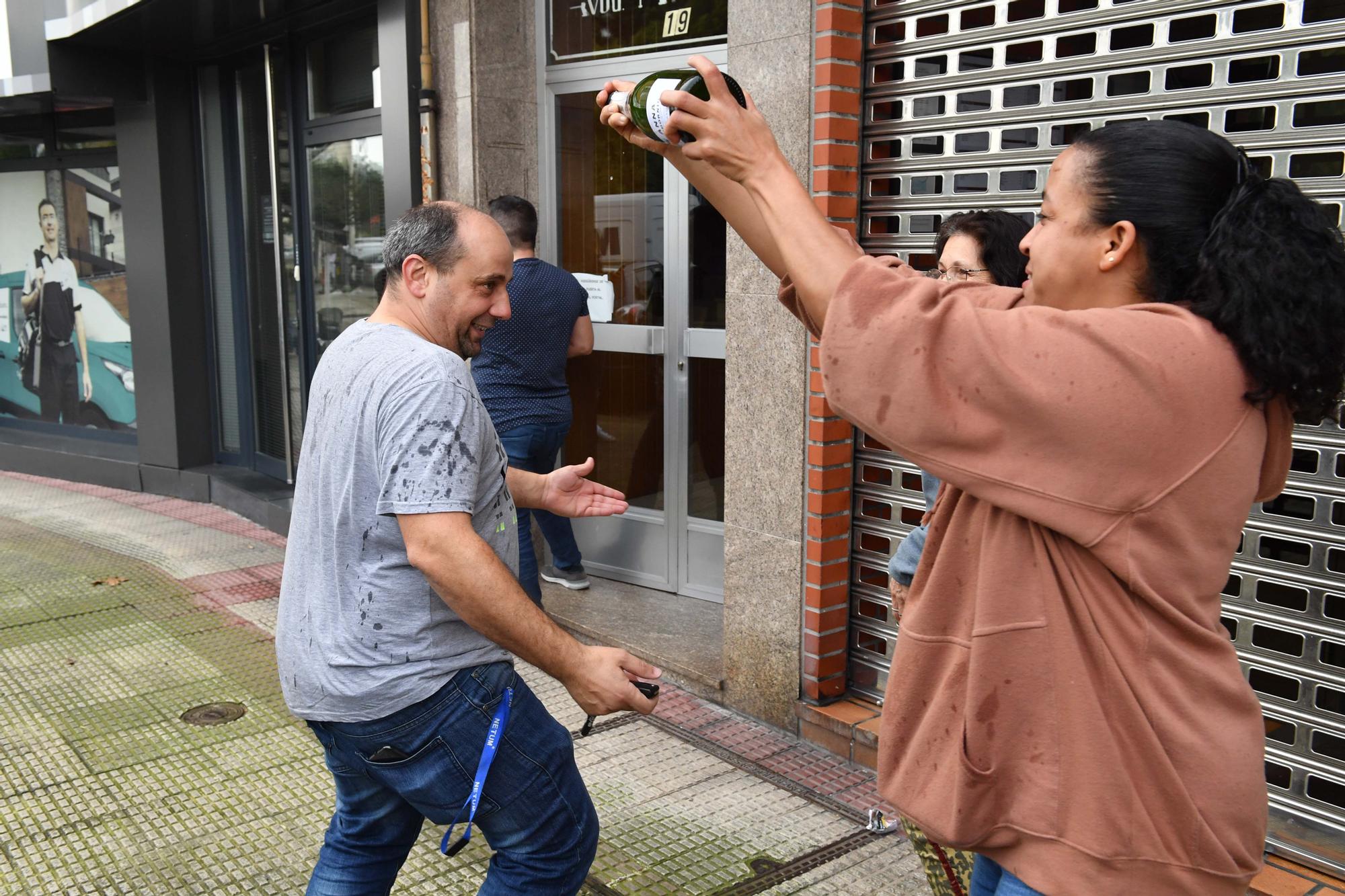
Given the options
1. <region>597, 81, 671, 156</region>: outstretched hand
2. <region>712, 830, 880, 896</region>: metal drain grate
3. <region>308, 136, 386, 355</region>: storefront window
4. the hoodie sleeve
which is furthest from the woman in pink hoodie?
<region>308, 136, 386, 355</region>: storefront window

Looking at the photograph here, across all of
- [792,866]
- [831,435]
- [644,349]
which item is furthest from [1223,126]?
[644,349]

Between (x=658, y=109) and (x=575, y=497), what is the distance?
155cm

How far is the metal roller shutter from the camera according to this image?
10.5 feet

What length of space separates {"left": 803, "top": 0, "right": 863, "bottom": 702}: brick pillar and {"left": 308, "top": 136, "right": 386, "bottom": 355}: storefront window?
4.02 meters

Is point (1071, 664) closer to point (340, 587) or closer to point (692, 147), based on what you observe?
point (692, 147)

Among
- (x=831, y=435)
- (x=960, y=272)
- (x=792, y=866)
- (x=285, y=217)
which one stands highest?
(x=285, y=217)

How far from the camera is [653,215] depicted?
238 inches

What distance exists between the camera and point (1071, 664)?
1.59 metres

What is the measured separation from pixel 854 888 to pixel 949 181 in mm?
2388

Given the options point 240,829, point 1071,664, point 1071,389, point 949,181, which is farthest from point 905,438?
point 240,829

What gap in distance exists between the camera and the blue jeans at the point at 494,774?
242cm

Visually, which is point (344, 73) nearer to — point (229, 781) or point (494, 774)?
point (229, 781)

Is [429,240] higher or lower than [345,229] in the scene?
lower

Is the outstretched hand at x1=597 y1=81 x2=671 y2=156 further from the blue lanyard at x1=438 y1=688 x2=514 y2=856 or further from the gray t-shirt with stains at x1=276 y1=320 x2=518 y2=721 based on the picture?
the blue lanyard at x1=438 y1=688 x2=514 y2=856
